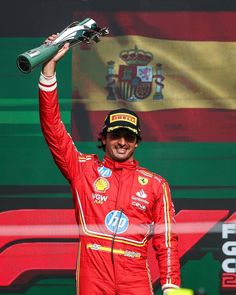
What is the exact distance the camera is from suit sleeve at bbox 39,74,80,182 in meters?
4.61

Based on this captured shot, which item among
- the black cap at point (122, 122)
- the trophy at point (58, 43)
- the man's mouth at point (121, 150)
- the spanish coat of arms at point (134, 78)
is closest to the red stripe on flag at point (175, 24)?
the spanish coat of arms at point (134, 78)

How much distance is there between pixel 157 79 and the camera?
5625 millimetres

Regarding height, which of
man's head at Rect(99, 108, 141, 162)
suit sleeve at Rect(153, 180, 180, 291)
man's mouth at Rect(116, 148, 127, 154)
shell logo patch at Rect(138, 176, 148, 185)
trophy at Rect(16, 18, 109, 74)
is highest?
trophy at Rect(16, 18, 109, 74)

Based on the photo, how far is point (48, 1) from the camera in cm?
560

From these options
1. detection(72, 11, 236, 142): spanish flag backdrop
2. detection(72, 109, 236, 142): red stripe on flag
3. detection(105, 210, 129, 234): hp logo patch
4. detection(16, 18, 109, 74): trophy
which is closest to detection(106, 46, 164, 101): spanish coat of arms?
detection(72, 11, 236, 142): spanish flag backdrop

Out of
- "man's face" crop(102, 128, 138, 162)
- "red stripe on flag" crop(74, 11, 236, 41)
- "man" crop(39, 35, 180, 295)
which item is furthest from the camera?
"red stripe on flag" crop(74, 11, 236, 41)

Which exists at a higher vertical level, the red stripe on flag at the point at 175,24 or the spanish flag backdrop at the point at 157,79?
the red stripe on flag at the point at 175,24

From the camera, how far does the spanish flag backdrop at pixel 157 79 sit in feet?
18.4

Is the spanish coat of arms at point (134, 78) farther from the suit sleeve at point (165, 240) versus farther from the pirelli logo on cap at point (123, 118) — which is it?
the suit sleeve at point (165, 240)

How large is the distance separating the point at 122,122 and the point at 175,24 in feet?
3.54

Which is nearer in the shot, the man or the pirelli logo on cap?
the man

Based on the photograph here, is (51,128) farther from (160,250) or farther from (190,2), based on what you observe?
(190,2)

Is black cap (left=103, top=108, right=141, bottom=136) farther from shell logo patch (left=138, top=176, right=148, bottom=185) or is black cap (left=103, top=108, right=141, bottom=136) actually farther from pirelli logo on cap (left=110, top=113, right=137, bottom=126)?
shell logo patch (left=138, top=176, right=148, bottom=185)

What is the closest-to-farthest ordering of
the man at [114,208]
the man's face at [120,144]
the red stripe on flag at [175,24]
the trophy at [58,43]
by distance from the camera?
1. the trophy at [58,43]
2. the man at [114,208]
3. the man's face at [120,144]
4. the red stripe on flag at [175,24]
